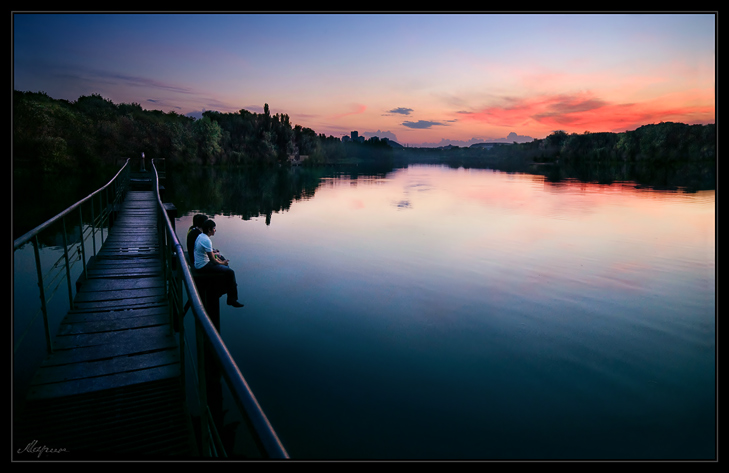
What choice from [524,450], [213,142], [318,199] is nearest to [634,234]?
[524,450]

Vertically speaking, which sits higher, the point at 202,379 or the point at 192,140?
the point at 192,140

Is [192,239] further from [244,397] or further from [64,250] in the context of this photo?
[244,397]

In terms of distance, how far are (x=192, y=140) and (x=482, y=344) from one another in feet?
266

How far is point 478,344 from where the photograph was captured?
7.98 m

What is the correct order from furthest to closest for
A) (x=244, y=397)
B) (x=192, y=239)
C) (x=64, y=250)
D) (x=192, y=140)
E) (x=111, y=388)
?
1. (x=192, y=140)
2. (x=192, y=239)
3. (x=64, y=250)
4. (x=111, y=388)
5. (x=244, y=397)

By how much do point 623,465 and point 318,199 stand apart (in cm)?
3348

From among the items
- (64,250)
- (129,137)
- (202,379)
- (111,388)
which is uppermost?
(129,137)

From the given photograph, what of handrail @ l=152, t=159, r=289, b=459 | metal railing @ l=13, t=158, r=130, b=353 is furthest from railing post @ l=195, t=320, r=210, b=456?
metal railing @ l=13, t=158, r=130, b=353

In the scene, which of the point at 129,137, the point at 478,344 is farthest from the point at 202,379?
the point at 129,137

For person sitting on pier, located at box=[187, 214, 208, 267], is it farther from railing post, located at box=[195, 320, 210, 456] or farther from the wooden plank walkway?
railing post, located at box=[195, 320, 210, 456]

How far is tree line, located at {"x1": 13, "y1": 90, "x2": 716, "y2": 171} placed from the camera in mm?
40625

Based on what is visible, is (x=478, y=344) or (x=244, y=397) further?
(x=478, y=344)

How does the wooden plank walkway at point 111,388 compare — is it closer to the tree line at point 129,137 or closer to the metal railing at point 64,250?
the metal railing at point 64,250

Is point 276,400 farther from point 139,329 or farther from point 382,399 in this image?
point 139,329
